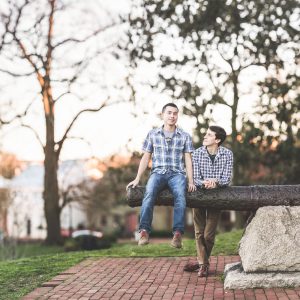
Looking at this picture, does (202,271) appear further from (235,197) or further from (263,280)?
(235,197)

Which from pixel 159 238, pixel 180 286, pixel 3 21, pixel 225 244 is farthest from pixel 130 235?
pixel 180 286

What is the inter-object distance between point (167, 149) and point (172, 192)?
1.95 feet

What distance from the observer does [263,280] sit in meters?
7.82

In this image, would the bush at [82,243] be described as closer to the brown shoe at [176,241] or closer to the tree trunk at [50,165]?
the tree trunk at [50,165]

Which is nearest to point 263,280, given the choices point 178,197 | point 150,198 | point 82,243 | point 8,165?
point 178,197

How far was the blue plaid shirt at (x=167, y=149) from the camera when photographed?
8.08 m

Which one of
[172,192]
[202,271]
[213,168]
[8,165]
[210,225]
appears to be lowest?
[202,271]

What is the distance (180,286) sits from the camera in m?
8.06

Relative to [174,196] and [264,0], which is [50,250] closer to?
[264,0]

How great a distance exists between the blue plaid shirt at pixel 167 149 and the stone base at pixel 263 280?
1587 millimetres

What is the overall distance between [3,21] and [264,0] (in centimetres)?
1109

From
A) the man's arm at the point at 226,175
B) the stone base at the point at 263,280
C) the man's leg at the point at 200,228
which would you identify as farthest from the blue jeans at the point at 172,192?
the stone base at the point at 263,280

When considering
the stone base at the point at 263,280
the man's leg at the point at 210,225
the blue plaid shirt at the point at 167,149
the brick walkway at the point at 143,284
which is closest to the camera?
the brick walkway at the point at 143,284

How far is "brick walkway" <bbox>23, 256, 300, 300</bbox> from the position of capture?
750cm
